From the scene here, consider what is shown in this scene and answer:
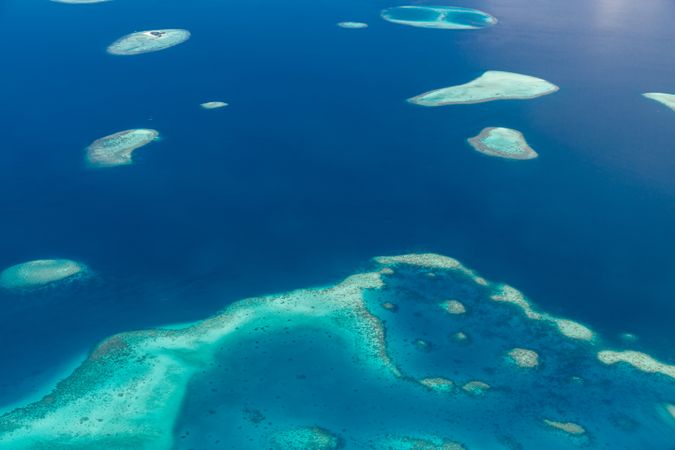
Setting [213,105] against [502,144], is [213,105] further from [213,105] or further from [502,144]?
[502,144]

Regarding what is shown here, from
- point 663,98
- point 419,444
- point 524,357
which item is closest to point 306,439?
point 419,444

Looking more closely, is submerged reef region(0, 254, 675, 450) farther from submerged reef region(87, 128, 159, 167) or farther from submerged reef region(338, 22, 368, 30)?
submerged reef region(338, 22, 368, 30)

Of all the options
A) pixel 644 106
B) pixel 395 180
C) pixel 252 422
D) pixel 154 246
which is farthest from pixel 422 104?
pixel 252 422

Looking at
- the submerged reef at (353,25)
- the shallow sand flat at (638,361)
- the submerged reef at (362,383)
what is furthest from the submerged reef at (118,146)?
the shallow sand flat at (638,361)

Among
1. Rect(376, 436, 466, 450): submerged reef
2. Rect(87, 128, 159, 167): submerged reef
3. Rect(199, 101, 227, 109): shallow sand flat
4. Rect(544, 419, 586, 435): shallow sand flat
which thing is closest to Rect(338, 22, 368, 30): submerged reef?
Rect(199, 101, 227, 109): shallow sand flat

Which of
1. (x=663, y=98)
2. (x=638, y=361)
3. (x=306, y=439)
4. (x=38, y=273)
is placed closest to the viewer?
(x=306, y=439)

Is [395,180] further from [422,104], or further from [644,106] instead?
[644,106]

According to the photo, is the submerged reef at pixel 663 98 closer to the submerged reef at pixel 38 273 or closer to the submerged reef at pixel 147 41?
the submerged reef at pixel 147 41
